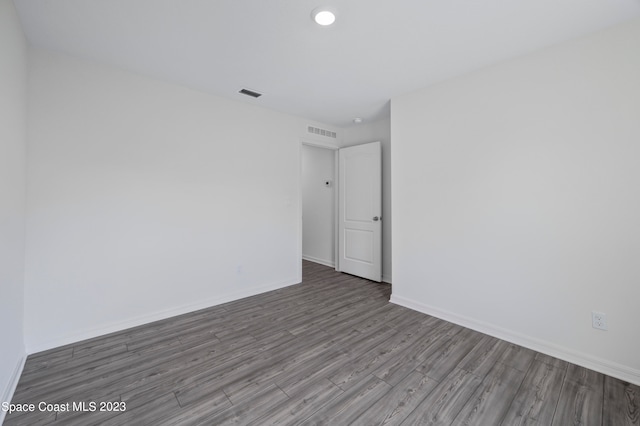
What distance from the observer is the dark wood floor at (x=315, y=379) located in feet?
5.31

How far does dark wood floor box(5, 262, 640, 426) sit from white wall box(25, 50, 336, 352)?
366 millimetres

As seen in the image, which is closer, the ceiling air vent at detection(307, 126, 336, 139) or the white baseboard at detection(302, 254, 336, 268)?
the ceiling air vent at detection(307, 126, 336, 139)

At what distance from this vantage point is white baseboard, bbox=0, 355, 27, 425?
5.22 ft

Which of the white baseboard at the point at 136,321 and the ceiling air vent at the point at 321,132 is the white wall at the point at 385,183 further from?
the white baseboard at the point at 136,321

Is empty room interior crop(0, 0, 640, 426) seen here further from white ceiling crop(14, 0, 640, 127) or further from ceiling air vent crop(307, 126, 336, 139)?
ceiling air vent crop(307, 126, 336, 139)

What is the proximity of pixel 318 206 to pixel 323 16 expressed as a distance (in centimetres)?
385

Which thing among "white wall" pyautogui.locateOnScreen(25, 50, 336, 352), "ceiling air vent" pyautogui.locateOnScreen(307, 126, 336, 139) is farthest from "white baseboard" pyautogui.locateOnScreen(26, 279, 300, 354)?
"ceiling air vent" pyautogui.locateOnScreen(307, 126, 336, 139)

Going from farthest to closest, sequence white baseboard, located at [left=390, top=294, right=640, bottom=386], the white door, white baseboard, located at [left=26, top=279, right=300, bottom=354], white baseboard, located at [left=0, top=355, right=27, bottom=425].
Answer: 1. the white door
2. white baseboard, located at [left=26, top=279, right=300, bottom=354]
3. white baseboard, located at [left=390, top=294, right=640, bottom=386]
4. white baseboard, located at [left=0, top=355, right=27, bottom=425]

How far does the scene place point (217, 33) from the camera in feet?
6.85

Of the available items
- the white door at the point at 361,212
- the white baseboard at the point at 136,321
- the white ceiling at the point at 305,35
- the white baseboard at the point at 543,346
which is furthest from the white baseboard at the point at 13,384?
the white door at the point at 361,212

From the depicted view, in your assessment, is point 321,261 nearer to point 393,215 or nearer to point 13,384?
point 393,215

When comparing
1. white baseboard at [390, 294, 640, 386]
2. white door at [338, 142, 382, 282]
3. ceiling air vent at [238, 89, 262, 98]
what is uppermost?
ceiling air vent at [238, 89, 262, 98]

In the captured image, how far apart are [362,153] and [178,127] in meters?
2.64

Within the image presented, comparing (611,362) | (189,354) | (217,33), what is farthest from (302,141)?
(611,362)
